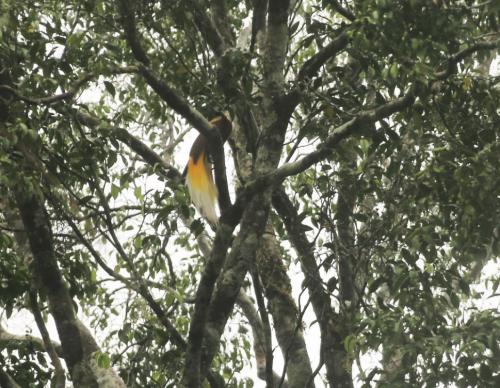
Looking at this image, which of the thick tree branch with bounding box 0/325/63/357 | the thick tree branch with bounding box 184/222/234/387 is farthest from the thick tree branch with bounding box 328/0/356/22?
the thick tree branch with bounding box 0/325/63/357

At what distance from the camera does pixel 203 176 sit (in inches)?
197

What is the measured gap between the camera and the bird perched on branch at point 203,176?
4.84 meters

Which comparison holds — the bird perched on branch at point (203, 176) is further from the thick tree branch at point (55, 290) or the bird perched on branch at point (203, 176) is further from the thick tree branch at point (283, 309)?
the thick tree branch at point (55, 290)

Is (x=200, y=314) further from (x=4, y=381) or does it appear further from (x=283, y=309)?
(x=283, y=309)

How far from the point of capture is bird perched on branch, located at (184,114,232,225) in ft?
15.9

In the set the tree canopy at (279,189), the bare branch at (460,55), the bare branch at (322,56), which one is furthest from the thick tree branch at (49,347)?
the bare branch at (460,55)

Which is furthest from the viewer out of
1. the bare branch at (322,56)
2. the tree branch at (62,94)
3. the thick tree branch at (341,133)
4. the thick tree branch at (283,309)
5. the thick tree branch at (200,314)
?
the thick tree branch at (283,309)

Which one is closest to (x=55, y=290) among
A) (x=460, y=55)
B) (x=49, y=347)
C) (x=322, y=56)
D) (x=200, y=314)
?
(x=49, y=347)

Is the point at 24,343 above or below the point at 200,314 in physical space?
above

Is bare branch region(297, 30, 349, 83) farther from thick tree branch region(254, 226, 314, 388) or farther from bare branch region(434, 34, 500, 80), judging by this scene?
thick tree branch region(254, 226, 314, 388)

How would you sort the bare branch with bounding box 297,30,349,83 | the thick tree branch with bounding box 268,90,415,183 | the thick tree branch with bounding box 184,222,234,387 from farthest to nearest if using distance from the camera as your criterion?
1. the bare branch with bounding box 297,30,349,83
2. the thick tree branch with bounding box 268,90,415,183
3. the thick tree branch with bounding box 184,222,234,387

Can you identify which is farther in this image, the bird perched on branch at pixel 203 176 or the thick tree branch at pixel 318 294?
the bird perched on branch at pixel 203 176

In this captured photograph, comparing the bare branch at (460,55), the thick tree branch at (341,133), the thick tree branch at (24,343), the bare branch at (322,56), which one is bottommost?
the thick tree branch at (24,343)

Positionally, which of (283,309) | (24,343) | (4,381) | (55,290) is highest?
(283,309)
